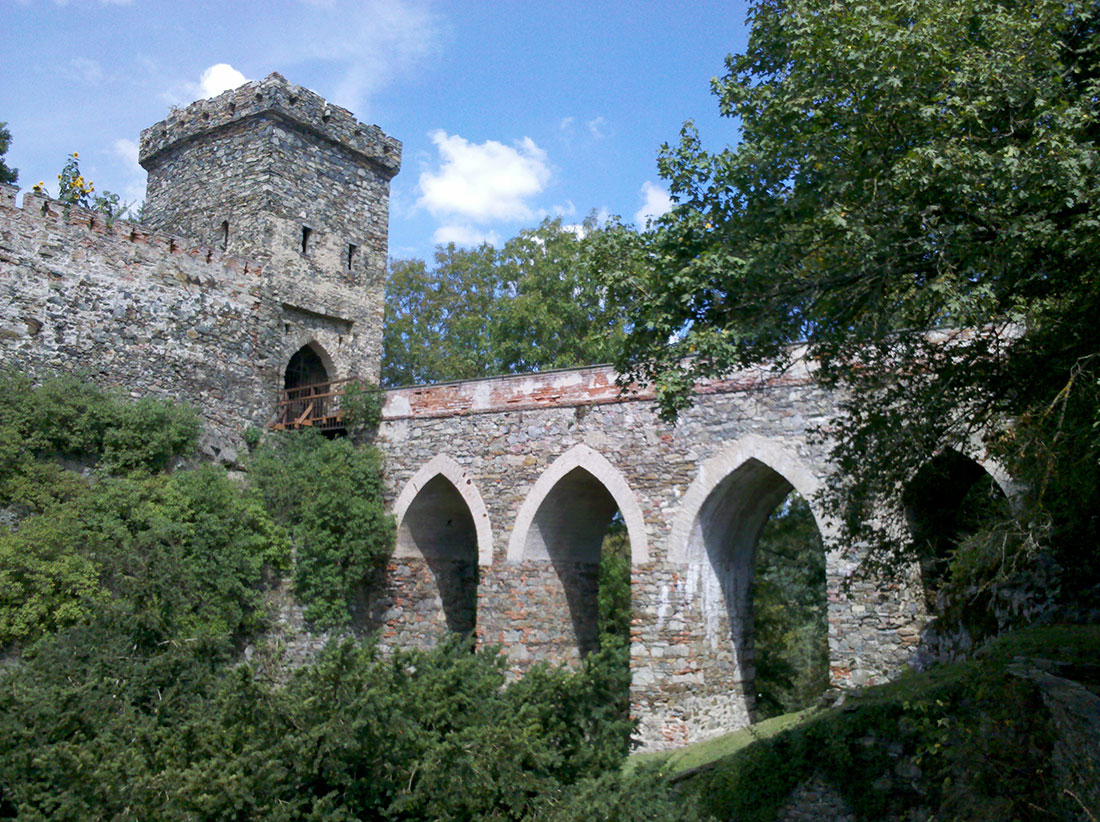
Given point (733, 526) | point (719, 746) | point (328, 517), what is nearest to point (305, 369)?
point (328, 517)

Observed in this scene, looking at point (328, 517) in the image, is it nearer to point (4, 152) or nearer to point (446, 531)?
point (446, 531)

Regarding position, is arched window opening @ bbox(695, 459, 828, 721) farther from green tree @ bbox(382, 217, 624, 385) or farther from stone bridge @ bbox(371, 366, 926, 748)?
green tree @ bbox(382, 217, 624, 385)

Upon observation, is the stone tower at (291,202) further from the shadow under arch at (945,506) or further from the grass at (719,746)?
the shadow under arch at (945,506)

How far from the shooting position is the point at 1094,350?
17.4 ft

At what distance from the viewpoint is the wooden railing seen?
13992 millimetres

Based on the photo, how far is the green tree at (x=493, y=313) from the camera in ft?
66.1

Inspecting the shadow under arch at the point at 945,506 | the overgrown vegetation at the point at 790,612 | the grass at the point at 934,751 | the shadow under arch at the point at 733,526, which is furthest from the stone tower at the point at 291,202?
the grass at the point at 934,751

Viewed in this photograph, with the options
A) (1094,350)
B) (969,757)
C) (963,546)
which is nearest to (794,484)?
(963,546)

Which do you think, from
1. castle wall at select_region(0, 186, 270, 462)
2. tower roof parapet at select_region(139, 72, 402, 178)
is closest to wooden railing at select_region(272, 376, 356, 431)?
castle wall at select_region(0, 186, 270, 462)

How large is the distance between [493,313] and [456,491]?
8.29 metres

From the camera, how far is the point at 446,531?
45.4 feet

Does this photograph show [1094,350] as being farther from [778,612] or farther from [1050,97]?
[778,612]

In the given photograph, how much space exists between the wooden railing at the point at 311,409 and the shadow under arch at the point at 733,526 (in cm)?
538

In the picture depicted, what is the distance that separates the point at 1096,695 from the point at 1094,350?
1955mm
